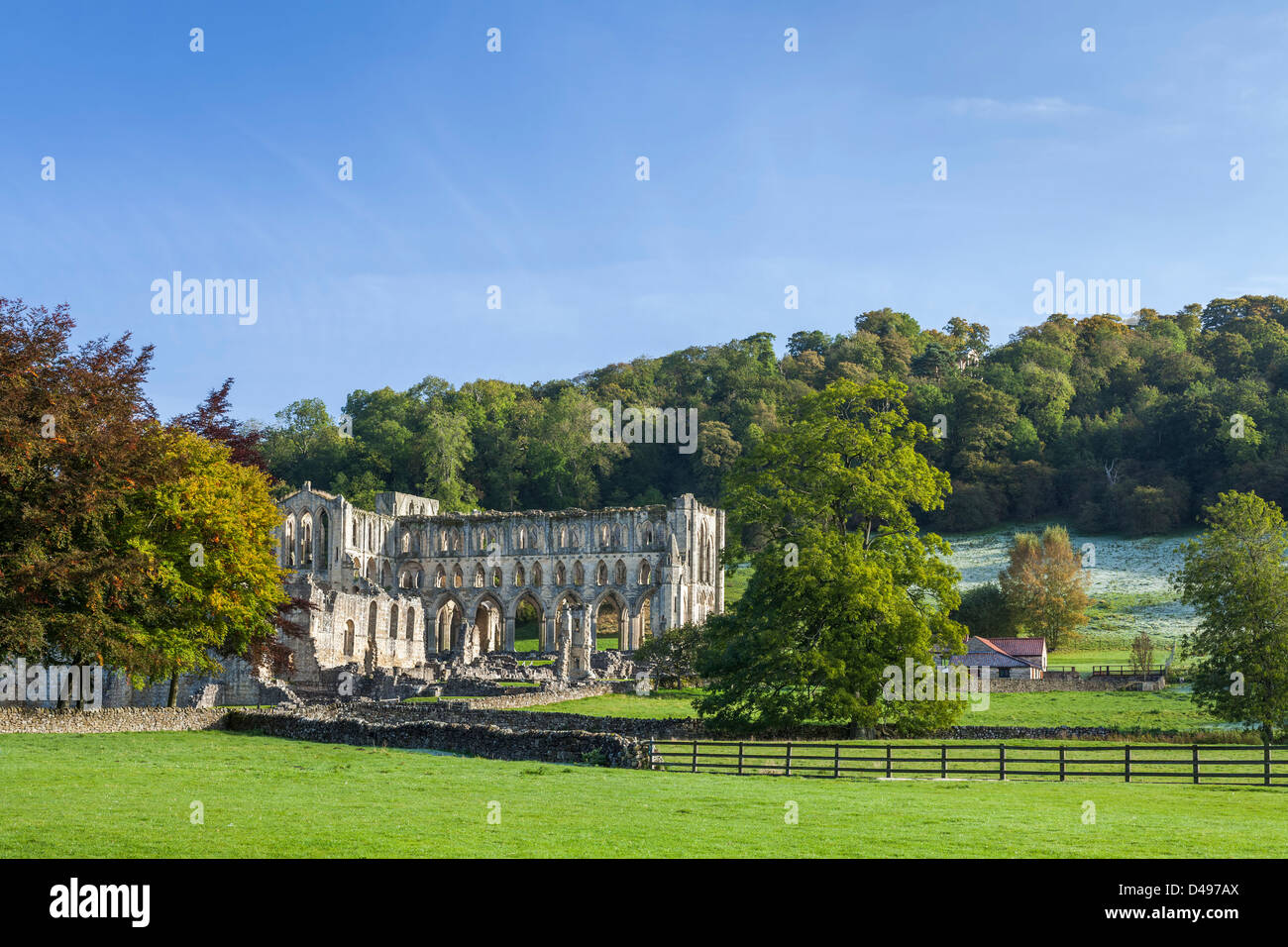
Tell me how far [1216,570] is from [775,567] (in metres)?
14.0

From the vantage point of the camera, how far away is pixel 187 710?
117ft

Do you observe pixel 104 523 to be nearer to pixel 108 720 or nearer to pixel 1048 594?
pixel 108 720

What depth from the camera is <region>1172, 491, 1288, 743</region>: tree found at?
3341cm

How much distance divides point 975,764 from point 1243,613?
1231 centimetres

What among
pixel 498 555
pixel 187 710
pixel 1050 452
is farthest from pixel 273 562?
pixel 1050 452

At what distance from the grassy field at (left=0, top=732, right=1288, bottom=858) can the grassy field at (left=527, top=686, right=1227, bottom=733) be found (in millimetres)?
15867

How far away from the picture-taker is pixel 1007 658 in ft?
214

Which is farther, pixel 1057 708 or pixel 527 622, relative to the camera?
pixel 527 622

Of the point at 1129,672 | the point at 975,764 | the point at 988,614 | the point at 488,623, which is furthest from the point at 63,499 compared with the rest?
the point at 488,623

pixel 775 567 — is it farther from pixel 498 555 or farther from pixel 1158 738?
pixel 498 555

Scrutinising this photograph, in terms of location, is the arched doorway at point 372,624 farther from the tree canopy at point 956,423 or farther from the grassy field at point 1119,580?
the tree canopy at point 956,423

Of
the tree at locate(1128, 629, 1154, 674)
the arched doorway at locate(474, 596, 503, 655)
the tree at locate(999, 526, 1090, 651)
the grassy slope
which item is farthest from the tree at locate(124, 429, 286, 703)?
the arched doorway at locate(474, 596, 503, 655)

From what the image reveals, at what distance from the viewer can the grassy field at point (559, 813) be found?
13656 millimetres
